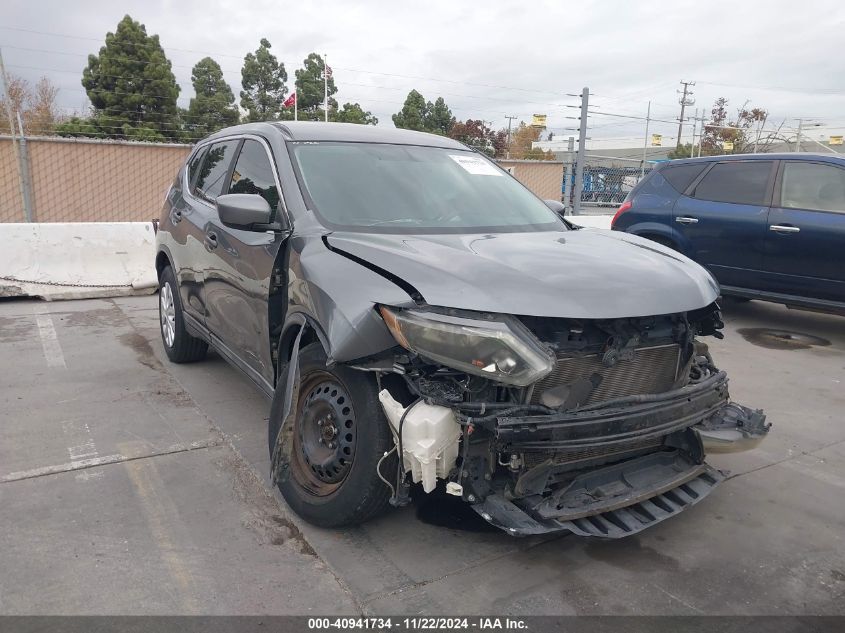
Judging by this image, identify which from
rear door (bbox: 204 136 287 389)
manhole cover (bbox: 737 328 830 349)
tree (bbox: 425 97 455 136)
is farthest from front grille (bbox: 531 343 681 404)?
tree (bbox: 425 97 455 136)

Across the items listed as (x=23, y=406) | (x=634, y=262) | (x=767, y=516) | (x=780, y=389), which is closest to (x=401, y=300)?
(x=634, y=262)

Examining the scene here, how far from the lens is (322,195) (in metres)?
3.49

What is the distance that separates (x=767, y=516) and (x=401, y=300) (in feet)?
7.26

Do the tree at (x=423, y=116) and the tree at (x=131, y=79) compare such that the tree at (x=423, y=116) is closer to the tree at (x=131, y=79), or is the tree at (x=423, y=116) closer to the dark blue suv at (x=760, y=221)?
the tree at (x=131, y=79)

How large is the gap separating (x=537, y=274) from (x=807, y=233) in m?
5.07

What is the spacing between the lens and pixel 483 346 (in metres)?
2.44

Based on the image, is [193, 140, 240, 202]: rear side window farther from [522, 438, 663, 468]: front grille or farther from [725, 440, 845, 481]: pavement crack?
[725, 440, 845, 481]: pavement crack

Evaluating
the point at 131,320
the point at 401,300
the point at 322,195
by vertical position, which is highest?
the point at 322,195

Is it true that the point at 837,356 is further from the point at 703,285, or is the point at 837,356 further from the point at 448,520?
the point at 448,520

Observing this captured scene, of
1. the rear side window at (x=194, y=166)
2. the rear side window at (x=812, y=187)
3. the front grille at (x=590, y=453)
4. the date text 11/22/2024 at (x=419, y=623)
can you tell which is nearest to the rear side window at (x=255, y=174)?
the rear side window at (x=194, y=166)

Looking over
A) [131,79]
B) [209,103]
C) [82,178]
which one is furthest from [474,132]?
[82,178]

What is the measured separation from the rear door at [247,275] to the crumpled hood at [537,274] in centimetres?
59

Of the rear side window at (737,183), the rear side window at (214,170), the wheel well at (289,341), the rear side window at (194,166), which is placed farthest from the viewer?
the rear side window at (737,183)

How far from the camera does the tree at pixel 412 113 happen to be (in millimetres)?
40250
